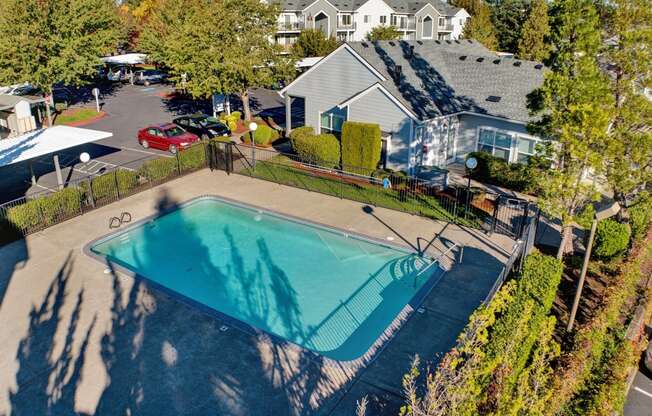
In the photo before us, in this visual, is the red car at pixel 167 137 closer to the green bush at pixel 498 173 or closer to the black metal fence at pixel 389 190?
the black metal fence at pixel 389 190

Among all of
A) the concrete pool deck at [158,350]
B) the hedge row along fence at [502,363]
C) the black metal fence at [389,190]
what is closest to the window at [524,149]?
the black metal fence at [389,190]

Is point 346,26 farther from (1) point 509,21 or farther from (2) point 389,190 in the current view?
(2) point 389,190

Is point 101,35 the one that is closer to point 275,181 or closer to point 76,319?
point 275,181

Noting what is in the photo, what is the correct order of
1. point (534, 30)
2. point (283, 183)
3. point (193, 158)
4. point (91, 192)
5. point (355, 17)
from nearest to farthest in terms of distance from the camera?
point (91, 192) → point (283, 183) → point (193, 158) → point (534, 30) → point (355, 17)

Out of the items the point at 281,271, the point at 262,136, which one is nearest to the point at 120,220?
the point at 281,271

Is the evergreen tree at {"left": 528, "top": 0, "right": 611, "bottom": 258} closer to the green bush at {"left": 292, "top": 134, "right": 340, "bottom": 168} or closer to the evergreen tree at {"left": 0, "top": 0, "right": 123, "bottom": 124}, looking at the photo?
the green bush at {"left": 292, "top": 134, "right": 340, "bottom": 168}
